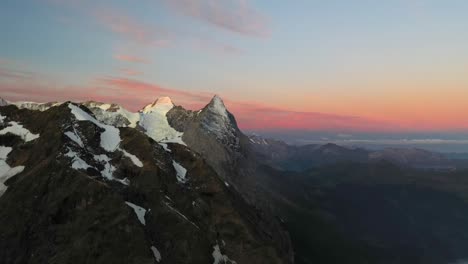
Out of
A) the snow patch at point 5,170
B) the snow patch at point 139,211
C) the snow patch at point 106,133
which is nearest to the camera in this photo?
the snow patch at point 139,211

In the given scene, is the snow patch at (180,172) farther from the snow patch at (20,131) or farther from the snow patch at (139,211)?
the snow patch at (20,131)

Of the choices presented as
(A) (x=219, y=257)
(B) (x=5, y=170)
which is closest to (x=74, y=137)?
(B) (x=5, y=170)

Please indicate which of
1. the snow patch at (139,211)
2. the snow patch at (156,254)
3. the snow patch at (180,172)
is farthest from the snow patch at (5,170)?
the snow patch at (180,172)

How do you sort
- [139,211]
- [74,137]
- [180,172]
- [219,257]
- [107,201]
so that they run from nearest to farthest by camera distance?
1. [107,201]
2. [139,211]
3. [219,257]
4. [74,137]
5. [180,172]

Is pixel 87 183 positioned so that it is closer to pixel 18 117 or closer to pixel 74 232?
pixel 74 232

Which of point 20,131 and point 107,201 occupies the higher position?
point 20,131

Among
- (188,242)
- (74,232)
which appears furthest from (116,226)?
(188,242)

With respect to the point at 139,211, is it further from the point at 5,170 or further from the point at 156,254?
the point at 5,170
